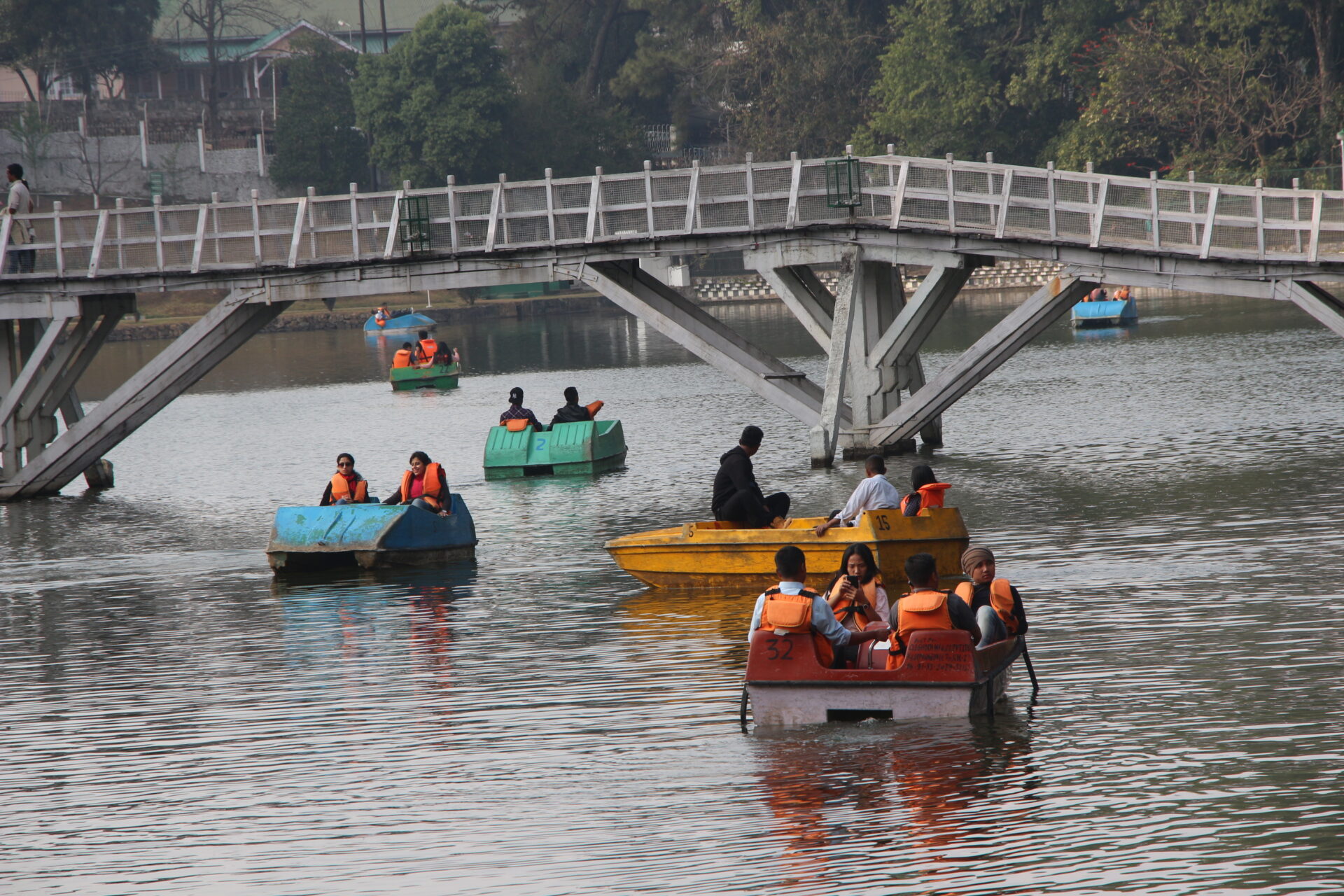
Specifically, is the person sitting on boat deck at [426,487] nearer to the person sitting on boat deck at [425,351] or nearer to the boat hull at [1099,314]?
the person sitting on boat deck at [425,351]

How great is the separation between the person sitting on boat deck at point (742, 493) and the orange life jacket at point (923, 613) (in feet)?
23.6

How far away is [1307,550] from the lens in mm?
20906

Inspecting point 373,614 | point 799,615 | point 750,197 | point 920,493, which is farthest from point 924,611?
point 750,197

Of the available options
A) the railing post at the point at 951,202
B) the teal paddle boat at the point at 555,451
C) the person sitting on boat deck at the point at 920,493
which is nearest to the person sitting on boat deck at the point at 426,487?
the person sitting on boat deck at the point at 920,493

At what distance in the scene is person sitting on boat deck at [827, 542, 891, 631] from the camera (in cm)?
1486

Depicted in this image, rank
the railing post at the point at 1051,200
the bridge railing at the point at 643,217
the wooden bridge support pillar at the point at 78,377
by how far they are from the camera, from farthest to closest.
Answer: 1. the wooden bridge support pillar at the point at 78,377
2. the railing post at the point at 1051,200
3. the bridge railing at the point at 643,217

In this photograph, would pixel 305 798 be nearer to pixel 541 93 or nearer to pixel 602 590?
pixel 602 590

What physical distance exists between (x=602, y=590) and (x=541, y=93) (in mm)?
84760

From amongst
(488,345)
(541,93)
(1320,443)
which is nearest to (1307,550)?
(1320,443)

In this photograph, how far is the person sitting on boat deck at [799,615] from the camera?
13914 mm

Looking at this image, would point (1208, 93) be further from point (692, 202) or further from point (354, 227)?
point (354, 227)

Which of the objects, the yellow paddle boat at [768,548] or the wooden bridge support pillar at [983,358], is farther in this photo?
the wooden bridge support pillar at [983,358]

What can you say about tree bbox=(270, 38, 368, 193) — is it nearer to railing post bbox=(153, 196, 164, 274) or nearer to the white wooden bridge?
the white wooden bridge

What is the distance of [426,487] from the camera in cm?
2417
